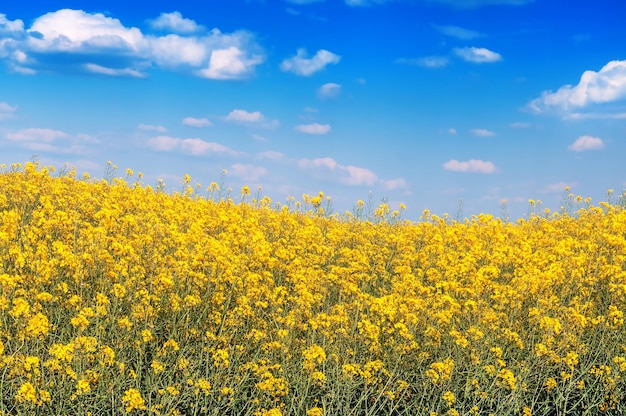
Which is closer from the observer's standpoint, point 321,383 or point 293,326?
point 321,383

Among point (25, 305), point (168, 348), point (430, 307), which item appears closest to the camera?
point (25, 305)

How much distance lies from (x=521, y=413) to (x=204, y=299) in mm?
2985

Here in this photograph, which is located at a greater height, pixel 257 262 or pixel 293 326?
pixel 257 262

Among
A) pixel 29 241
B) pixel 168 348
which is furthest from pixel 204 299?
pixel 29 241

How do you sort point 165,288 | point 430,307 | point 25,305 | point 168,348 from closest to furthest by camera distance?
point 25,305
point 168,348
point 165,288
point 430,307

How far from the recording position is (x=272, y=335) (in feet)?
17.2

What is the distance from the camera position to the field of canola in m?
4.36

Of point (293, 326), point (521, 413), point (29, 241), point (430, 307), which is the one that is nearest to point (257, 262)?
point (293, 326)

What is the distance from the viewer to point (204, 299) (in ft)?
18.1

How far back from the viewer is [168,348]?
188 inches

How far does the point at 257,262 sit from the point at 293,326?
56.7 inches

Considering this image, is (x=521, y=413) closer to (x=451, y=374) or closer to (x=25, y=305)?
(x=451, y=374)

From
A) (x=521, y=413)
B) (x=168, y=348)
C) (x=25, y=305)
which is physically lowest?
(x=521, y=413)

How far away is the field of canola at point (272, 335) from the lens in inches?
172
